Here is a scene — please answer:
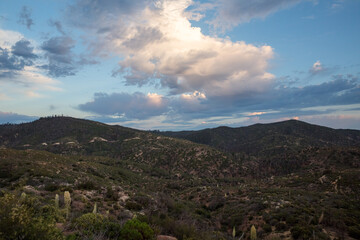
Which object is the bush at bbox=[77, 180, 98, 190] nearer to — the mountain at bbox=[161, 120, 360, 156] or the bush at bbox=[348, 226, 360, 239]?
the bush at bbox=[348, 226, 360, 239]

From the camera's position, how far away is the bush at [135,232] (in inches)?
273

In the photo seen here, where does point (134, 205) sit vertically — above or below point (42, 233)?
below

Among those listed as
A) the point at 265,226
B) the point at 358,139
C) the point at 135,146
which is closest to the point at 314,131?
the point at 358,139

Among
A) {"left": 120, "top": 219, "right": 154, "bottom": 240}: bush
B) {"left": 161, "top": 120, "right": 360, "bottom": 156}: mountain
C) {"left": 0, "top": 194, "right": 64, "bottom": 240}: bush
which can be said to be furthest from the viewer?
{"left": 161, "top": 120, "right": 360, "bottom": 156}: mountain

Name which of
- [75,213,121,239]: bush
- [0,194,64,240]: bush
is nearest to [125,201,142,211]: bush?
[75,213,121,239]: bush

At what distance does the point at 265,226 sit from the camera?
1703cm

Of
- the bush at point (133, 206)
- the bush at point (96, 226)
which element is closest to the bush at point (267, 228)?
the bush at point (133, 206)

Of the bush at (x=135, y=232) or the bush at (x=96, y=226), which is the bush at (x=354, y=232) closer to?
the bush at (x=135, y=232)

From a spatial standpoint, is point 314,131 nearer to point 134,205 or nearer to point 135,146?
point 135,146

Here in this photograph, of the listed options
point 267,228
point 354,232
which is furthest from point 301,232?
point 354,232

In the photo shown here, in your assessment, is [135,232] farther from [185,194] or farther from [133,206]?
[185,194]

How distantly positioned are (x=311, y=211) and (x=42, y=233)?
23017 mm

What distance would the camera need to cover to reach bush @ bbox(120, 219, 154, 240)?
6945 millimetres

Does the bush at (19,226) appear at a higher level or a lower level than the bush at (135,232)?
higher
